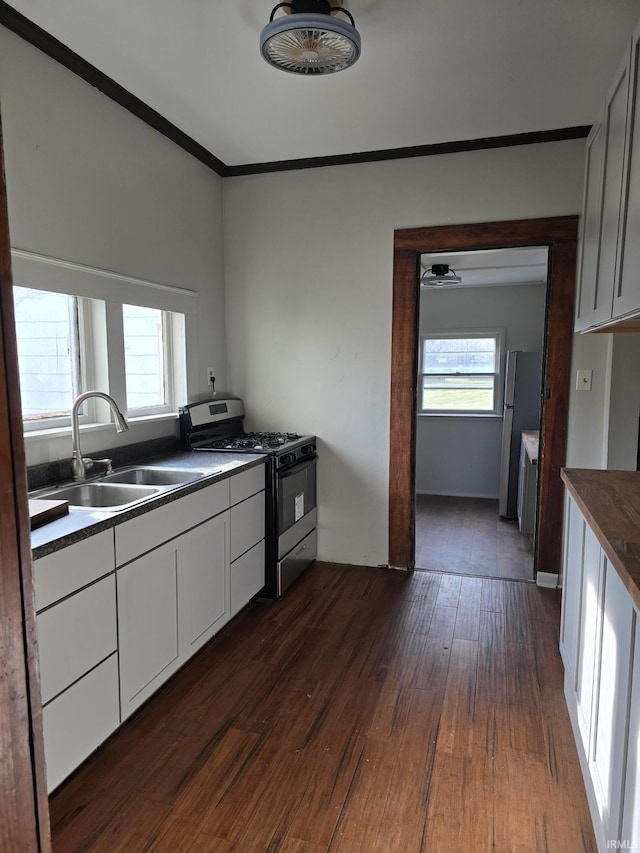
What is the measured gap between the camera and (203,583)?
245cm

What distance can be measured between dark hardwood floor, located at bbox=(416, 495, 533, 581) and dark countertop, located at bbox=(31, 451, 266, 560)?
1.67m

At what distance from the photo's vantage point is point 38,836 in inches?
35.0

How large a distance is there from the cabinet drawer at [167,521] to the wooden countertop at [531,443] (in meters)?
2.18

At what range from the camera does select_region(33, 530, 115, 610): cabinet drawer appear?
1551 millimetres

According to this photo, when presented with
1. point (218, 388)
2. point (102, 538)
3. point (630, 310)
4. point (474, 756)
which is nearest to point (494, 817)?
point (474, 756)

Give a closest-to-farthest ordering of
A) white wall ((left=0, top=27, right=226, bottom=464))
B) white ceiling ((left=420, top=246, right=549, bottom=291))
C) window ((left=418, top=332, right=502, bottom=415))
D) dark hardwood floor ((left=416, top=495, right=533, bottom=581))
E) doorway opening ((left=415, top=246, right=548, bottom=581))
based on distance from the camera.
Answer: white wall ((left=0, top=27, right=226, bottom=464))
dark hardwood floor ((left=416, top=495, right=533, bottom=581))
white ceiling ((left=420, top=246, right=549, bottom=291))
doorway opening ((left=415, top=246, right=548, bottom=581))
window ((left=418, top=332, right=502, bottom=415))

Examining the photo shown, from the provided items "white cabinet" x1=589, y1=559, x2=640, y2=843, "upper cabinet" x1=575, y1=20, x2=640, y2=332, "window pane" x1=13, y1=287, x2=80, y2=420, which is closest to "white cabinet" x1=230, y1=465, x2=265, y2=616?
"window pane" x1=13, y1=287, x2=80, y2=420

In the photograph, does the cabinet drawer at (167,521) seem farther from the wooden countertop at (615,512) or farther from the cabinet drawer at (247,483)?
the wooden countertop at (615,512)

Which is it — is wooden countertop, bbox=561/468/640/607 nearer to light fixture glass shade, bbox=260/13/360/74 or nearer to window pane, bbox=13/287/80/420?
light fixture glass shade, bbox=260/13/360/74

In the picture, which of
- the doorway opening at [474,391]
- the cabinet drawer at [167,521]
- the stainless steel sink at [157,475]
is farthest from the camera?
the doorway opening at [474,391]

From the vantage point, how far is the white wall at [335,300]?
11.1ft

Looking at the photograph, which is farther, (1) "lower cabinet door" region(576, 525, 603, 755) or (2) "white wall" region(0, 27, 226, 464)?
(2) "white wall" region(0, 27, 226, 464)

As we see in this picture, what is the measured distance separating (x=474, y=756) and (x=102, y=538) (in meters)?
1.48

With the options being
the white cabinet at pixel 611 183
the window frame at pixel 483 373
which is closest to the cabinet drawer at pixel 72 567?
the white cabinet at pixel 611 183
